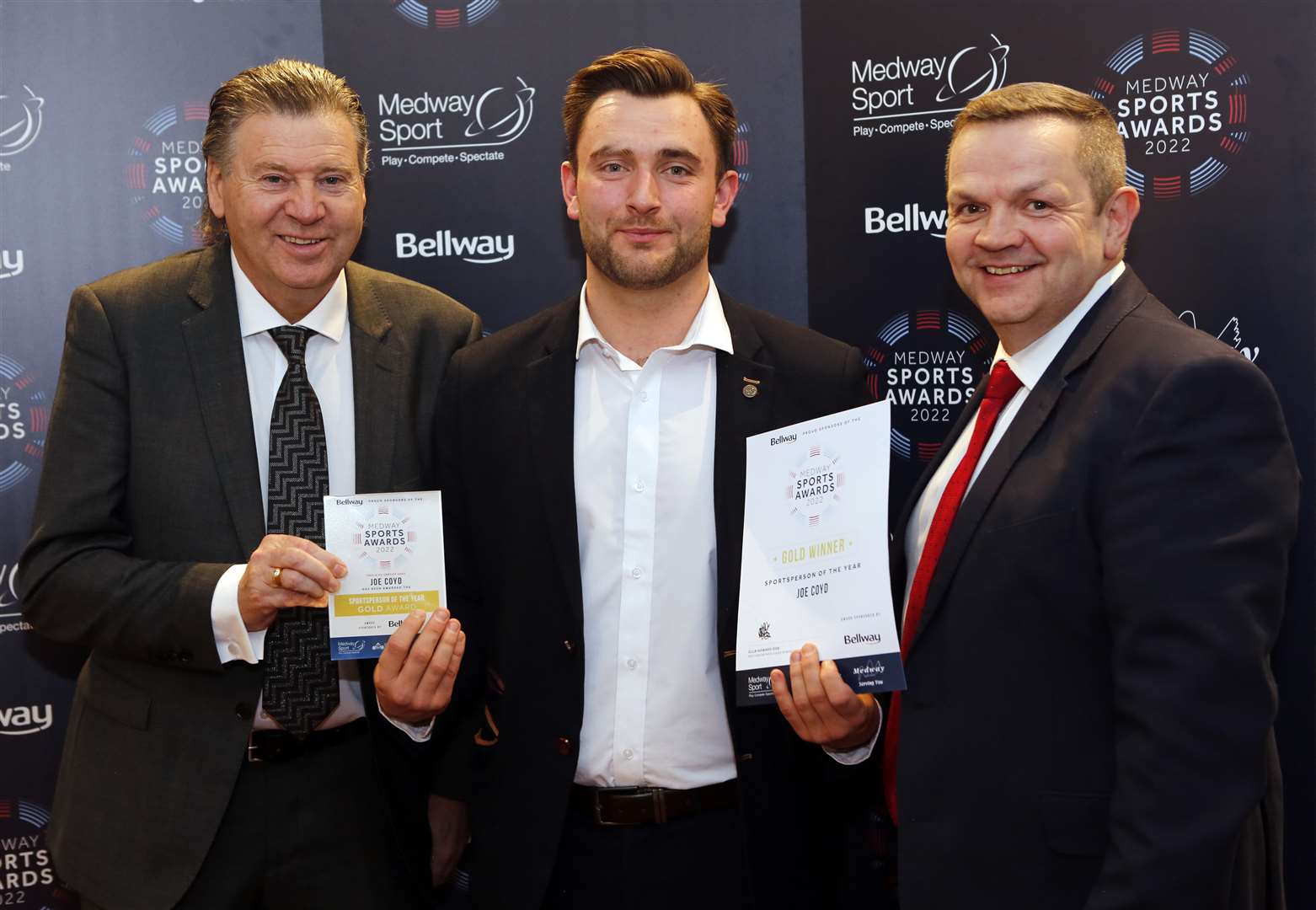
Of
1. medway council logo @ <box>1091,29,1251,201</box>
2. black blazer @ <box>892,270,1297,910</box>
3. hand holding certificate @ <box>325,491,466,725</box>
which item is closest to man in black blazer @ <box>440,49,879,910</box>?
hand holding certificate @ <box>325,491,466,725</box>

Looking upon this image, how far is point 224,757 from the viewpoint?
2.77m

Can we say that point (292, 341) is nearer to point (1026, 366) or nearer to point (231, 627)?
point (231, 627)

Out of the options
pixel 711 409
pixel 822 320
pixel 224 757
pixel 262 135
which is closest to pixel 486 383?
pixel 711 409

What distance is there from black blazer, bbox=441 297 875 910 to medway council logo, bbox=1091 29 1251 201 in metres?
1.38

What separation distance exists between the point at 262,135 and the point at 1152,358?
2.14 metres

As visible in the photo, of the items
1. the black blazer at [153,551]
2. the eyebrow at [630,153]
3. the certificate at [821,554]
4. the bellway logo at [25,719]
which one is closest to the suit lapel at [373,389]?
the black blazer at [153,551]

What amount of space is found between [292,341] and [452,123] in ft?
4.23

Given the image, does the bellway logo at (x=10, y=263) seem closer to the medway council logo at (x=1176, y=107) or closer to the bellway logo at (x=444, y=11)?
the bellway logo at (x=444, y=11)

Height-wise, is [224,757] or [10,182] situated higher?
[10,182]

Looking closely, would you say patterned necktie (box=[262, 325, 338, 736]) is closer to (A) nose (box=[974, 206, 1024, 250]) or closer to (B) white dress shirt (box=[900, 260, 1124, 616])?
(B) white dress shirt (box=[900, 260, 1124, 616])

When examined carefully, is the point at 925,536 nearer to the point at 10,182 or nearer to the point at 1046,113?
the point at 1046,113

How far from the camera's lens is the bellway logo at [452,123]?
3.90 m

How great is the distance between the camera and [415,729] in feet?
9.46

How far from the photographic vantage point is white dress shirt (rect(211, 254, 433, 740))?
290 cm
